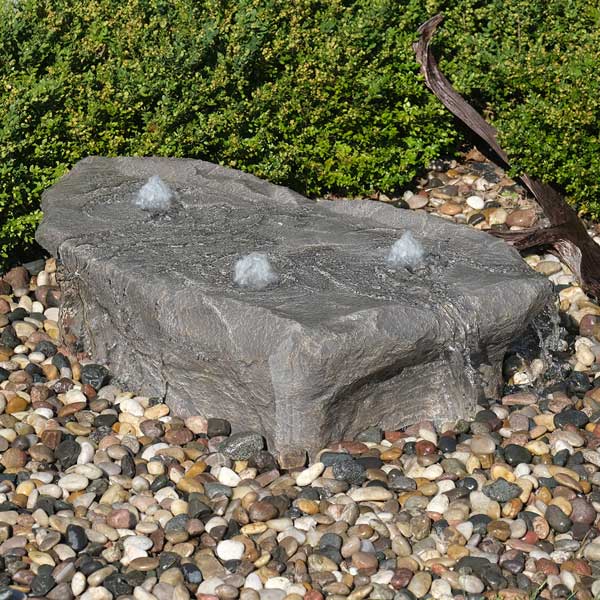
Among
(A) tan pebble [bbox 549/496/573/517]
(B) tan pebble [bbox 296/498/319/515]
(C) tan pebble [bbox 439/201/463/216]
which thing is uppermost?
(A) tan pebble [bbox 549/496/573/517]

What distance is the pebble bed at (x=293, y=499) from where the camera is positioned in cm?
381

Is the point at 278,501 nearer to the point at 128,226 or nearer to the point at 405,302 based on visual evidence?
the point at 405,302

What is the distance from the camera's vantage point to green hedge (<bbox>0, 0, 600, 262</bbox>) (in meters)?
6.02

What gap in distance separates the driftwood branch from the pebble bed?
0.63m

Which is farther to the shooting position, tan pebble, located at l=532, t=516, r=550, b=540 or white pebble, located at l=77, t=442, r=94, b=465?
white pebble, located at l=77, t=442, r=94, b=465

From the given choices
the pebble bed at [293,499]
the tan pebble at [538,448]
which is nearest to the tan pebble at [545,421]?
the pebble bed at [293,499]

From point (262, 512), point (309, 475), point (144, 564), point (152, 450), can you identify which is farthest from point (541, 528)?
point (152, 450)

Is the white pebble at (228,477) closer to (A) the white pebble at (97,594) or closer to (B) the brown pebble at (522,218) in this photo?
(A) the white pebble at (97,594)

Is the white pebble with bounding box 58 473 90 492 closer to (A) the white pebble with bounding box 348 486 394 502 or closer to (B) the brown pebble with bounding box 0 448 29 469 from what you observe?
(B) the brown pebble with bounding box 0 448 29 469

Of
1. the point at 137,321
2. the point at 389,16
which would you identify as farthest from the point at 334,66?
the point at 137,321

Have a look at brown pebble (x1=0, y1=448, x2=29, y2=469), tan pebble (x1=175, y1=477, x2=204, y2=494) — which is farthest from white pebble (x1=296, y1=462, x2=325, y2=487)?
brown pebble (x1=0, y1=448, x2=29, y2=469)

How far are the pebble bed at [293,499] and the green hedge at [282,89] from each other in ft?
4.37

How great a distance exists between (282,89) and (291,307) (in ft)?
7.33

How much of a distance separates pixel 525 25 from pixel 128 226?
304 centimetres
